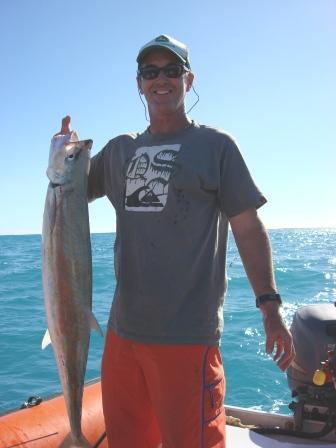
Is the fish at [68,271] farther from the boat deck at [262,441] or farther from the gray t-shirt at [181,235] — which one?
the boat deck at [262,441]

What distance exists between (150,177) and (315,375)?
201 centimetres

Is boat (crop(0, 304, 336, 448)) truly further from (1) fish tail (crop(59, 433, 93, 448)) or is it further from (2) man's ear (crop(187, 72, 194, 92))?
(2) man's ear (crop(187, 72, 194, 92))

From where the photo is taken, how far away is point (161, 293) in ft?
8.40

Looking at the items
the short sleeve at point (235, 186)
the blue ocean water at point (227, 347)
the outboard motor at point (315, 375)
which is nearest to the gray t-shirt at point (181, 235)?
the short sleeve at point (235, 186)

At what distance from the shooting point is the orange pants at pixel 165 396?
2432 millimetres

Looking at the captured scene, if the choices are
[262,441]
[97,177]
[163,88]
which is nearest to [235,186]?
[163,88]

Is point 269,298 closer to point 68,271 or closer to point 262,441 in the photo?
point 68,271

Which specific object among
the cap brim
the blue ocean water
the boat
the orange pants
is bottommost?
the blue ocean water

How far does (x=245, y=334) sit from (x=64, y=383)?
911cm

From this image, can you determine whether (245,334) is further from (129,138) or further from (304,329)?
A: (129,138)

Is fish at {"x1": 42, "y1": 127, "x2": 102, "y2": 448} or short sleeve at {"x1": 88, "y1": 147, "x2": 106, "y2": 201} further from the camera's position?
short sleeve at {"x1": 88, "y1": 147, "x2": 106, "y2": 201}

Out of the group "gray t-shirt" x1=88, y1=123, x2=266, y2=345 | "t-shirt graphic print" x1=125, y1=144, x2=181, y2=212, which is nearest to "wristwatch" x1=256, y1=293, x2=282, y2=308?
"gray t-shirt" x1=88, y1=123, x2=266, y2=345

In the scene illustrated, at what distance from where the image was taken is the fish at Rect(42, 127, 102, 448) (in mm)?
2588

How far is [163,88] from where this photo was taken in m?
2.77
